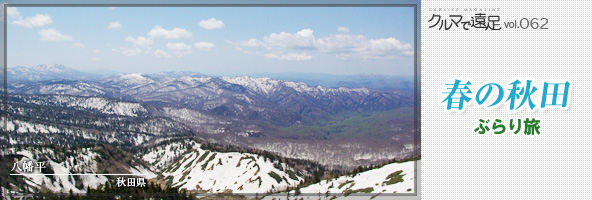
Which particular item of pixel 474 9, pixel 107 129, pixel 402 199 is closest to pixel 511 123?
pixel 474 9

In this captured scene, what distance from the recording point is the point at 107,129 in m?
157

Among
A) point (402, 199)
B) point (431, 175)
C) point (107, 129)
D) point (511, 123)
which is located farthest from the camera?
point (107, 129)

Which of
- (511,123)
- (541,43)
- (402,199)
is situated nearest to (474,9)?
(541,43)

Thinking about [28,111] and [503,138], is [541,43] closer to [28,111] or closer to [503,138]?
[503,138]

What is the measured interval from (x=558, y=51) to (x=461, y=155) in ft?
12.7

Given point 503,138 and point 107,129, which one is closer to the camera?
point 503,138

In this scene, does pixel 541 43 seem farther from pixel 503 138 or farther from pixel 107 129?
pixel 107 129

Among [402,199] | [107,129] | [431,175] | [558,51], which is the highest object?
[558,51]

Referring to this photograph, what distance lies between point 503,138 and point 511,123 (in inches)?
18.8

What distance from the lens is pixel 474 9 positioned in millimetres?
9102

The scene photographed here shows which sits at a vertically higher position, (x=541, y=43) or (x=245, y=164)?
(x=541, y=43)

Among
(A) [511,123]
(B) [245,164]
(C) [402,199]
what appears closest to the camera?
(A) [511,123]

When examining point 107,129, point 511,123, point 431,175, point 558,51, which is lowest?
point 107,129

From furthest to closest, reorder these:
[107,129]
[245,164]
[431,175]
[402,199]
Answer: [107,129]
[245,164]
[402,199]
[431,175]
